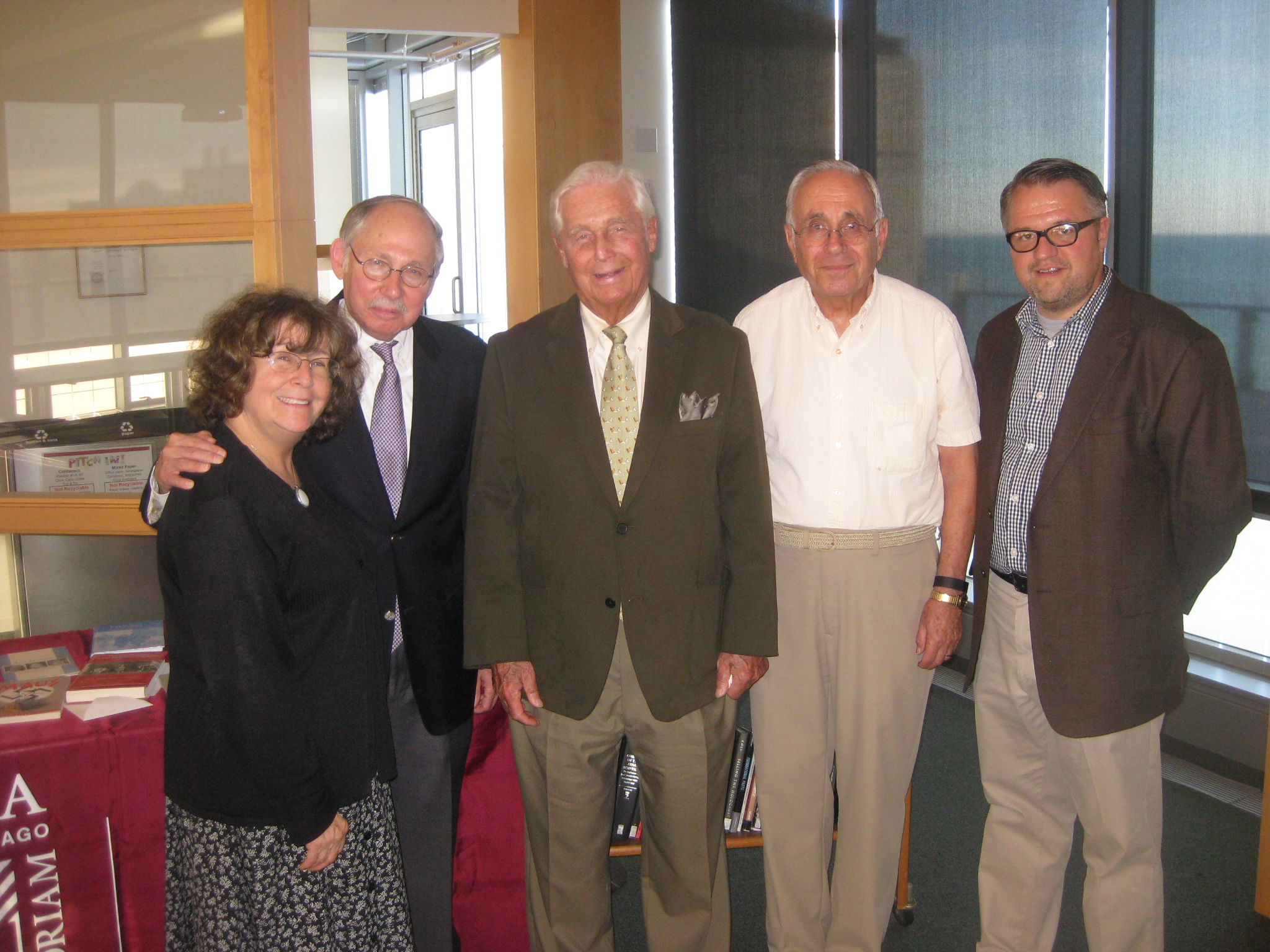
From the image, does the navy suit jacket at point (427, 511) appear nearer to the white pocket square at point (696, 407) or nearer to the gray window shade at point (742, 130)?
the white pocket square at point (696, 407)

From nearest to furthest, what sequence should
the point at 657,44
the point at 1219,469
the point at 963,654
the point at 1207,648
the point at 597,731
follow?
the point at 1219,469 → the point at 597,731 → the point at 1207,648 → the point at 963,654 → the point at 657,44

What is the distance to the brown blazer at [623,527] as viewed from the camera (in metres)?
1.93

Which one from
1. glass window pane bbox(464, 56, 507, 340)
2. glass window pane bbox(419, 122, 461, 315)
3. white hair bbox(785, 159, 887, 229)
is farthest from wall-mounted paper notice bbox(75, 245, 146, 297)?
glass window pane bbox(419, 122, 461, 315)

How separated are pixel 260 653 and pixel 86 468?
1.57m

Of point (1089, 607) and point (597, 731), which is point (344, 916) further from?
point (1089, 607)

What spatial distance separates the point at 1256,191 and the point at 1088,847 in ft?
7.11

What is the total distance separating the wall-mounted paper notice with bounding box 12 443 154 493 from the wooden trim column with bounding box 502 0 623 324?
268 cm

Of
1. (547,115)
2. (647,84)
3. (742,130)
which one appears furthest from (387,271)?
(647,84)

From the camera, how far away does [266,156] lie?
258 centimetres

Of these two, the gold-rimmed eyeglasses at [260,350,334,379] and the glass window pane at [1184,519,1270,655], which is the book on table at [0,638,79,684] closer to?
the gold-rimmed eyeglasses at [260,350,334,379]

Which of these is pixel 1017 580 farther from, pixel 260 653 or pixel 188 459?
pixel 188 459

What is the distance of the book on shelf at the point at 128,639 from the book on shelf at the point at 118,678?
0.04m

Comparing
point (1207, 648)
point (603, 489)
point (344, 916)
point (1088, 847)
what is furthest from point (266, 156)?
point (1207, 648)

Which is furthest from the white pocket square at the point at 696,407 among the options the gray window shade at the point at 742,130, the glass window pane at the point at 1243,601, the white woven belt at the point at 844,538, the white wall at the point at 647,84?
the white wall at the point at 647,84
